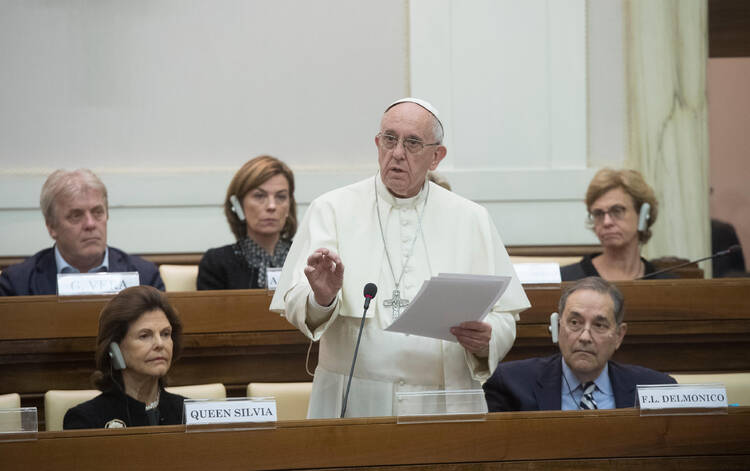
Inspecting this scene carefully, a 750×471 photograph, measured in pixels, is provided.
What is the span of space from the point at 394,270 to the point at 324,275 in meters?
0.44

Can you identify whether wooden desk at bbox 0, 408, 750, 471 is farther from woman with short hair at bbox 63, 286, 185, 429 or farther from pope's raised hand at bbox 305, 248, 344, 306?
woman with short hair at bbox 63, 286, 185, 429

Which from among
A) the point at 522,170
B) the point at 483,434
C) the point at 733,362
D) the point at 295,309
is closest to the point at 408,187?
the point at 295,309

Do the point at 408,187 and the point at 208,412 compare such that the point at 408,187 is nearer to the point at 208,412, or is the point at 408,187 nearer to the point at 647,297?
the point at 208,412

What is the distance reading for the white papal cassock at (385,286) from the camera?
263 cm

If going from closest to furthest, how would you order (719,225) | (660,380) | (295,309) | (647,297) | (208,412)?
(208,412) < (295,309) < (660,380) < (647,297) < (719,225)

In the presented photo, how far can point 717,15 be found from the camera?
19.8 ft

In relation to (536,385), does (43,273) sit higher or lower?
higher

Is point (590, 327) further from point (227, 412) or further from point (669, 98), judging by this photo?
point (669, 98)

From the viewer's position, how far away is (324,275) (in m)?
2.39

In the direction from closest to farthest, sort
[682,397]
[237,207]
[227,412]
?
1. [227,412]
2. [682,397]
3. [237,207]

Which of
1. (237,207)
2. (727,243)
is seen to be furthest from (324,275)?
(727,243)

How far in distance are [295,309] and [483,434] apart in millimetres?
582

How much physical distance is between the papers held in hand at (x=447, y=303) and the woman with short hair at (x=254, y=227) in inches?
56.2

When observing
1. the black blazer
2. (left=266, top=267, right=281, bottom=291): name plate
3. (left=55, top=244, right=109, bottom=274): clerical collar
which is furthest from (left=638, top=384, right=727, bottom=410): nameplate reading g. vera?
(left=55, top=244, right=109, bottom=274): clerical collar
